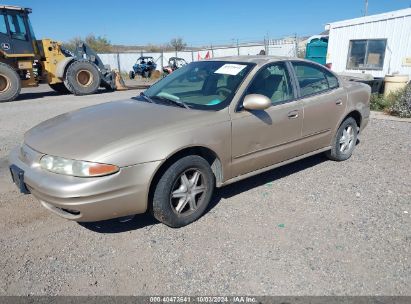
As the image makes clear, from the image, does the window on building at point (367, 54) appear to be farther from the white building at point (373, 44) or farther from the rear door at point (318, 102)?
the rear door at point (318, 102)

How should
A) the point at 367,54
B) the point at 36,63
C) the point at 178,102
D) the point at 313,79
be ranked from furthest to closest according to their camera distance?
the point at 36,63 → the point at 367,54 → the point at 313,79 → the point at 178,102

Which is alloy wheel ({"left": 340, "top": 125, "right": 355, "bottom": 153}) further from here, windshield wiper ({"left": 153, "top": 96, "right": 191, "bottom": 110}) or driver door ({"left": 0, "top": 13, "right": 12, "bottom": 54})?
driver door ({"left": 0, "top": 13, "right": 12, "bottom": 54})

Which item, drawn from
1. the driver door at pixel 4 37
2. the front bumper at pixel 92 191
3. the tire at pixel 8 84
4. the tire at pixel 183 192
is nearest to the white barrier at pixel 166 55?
the driver door at pixel 4 37

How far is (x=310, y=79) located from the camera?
4.44 meters

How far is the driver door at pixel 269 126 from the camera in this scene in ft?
11.7

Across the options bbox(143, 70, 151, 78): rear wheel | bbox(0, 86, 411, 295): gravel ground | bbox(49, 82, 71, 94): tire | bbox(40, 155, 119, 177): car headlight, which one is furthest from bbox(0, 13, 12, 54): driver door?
bbox(143, 70, 151, 78): rear wheel

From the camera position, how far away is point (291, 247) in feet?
9.81

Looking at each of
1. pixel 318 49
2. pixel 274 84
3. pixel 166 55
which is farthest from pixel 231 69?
pixel 166 55

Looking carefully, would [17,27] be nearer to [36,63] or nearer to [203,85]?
[36,63]

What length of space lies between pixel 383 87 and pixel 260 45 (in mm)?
16639

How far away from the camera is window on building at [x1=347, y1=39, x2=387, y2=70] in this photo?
10211 mm

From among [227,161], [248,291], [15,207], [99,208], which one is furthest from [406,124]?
[15,207]

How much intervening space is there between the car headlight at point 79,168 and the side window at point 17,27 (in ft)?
38.9

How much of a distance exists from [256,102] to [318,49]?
10.8m
